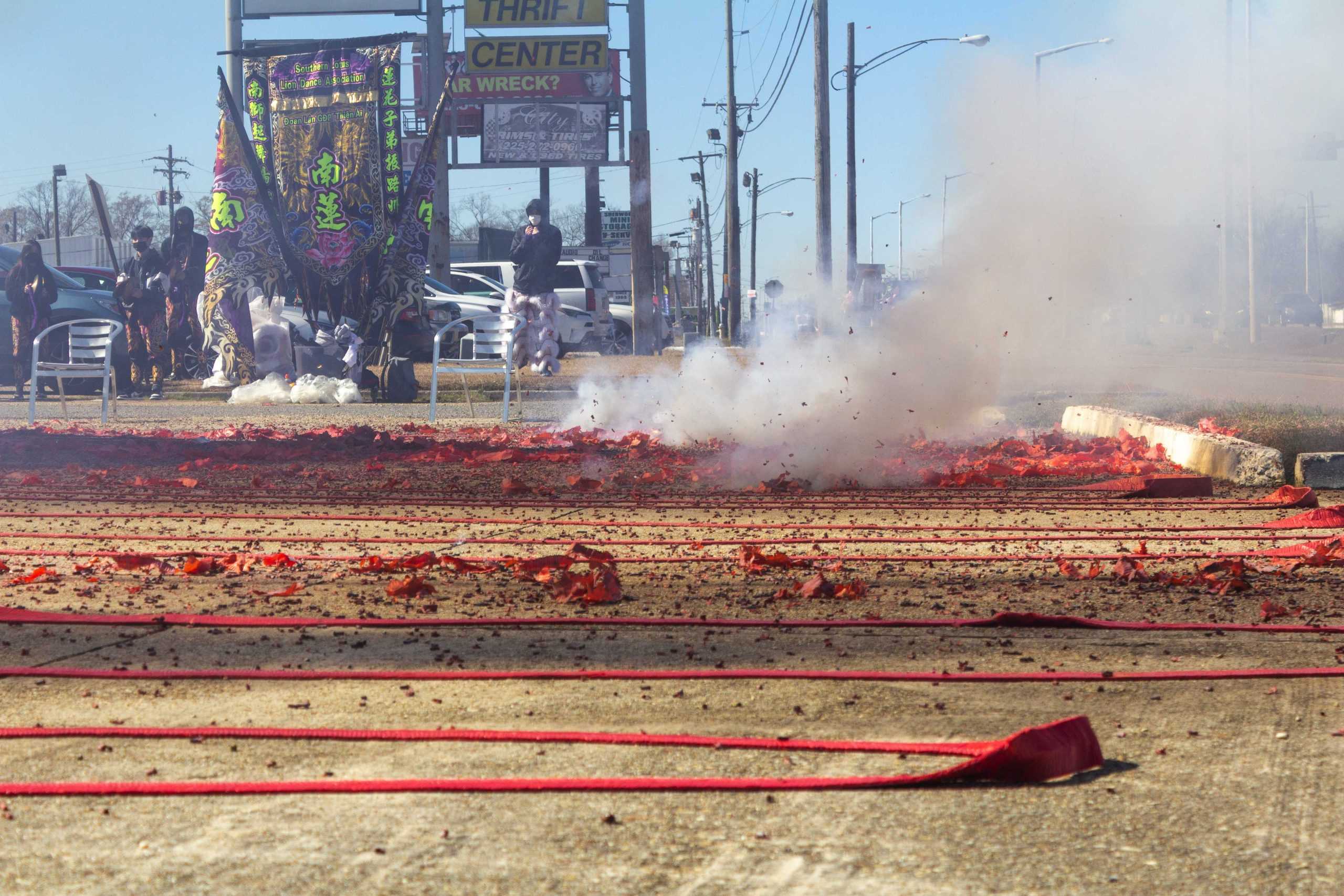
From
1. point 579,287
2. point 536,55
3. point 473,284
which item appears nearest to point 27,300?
point 473,284

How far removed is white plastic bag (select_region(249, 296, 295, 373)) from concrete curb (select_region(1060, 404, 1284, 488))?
1168cm

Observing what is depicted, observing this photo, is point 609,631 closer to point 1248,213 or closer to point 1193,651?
point 1193,651

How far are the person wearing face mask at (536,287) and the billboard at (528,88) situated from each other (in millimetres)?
20074

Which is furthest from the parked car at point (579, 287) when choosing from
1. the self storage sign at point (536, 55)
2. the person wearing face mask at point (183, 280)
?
the person wearing face mask at point (183, 280)

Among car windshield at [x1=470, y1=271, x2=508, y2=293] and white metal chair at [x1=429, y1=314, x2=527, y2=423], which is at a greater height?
car windshield at [x1=470, y1=271, x2=508, y2=293]

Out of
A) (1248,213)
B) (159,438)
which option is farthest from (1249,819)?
(1248,213)

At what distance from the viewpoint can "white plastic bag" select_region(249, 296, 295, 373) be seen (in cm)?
A: 1884

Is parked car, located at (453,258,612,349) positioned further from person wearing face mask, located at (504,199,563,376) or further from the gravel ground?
the gravel ground

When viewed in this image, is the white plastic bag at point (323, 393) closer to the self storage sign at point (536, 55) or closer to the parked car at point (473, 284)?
the parked car at point (473, 284)

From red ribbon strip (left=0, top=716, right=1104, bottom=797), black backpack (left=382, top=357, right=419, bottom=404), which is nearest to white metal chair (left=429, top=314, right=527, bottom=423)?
black backpack (left=382, top=357, right=419, bottom=404)

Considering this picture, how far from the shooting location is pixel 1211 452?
936 cm

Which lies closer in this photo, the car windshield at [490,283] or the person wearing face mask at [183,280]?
the person wearing face mask at [183,280]

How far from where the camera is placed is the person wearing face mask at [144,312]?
18.0 meters

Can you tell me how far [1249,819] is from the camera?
311 cm
